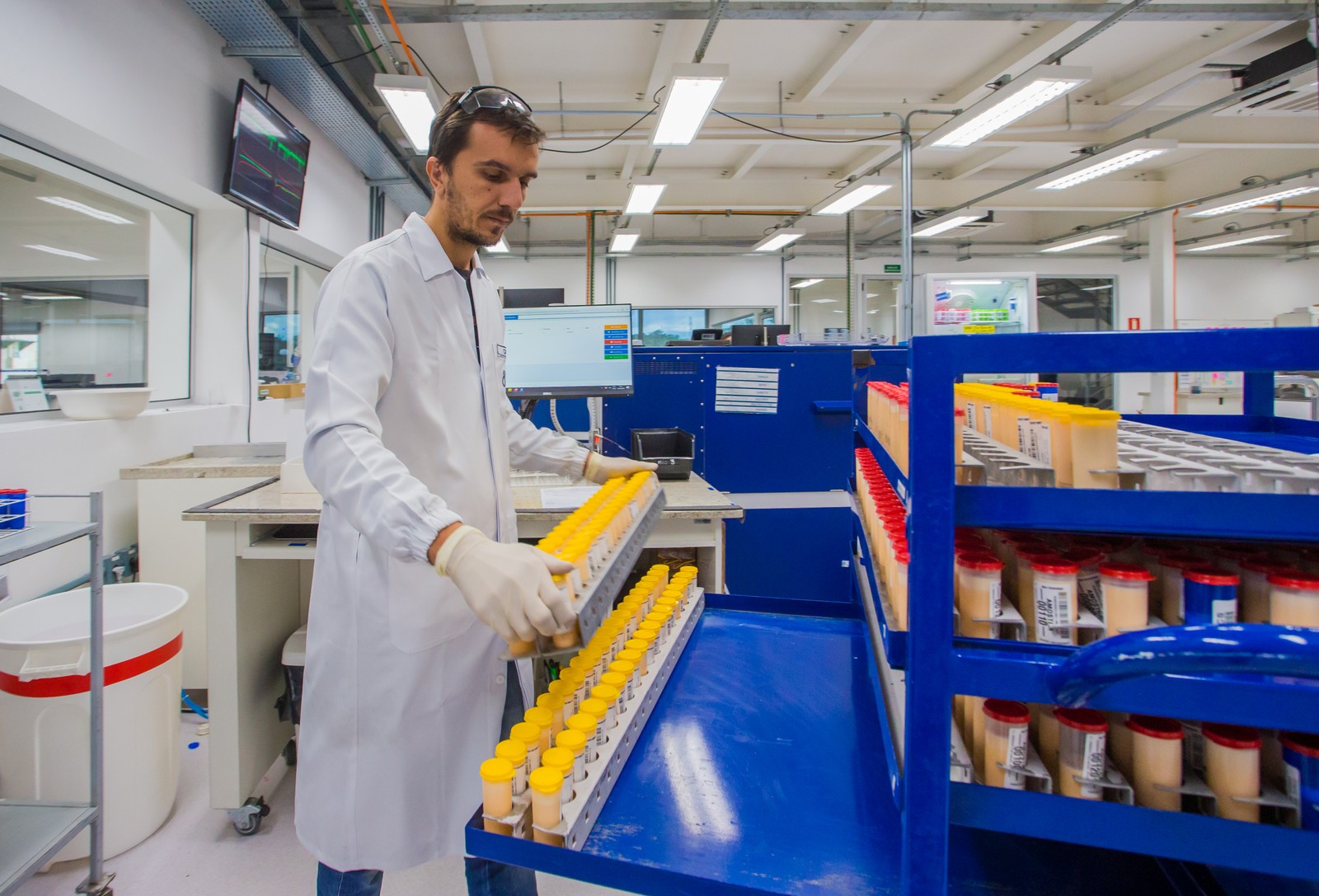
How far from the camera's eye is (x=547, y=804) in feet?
2.26

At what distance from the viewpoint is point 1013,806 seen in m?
0.65

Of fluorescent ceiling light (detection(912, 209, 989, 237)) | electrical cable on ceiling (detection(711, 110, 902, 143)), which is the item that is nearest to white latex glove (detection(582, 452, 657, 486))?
electrical cable on ceiling (detection(711, 110, 902, 143))

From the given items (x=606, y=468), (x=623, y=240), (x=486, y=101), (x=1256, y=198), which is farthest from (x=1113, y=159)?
(x=486, y=101)

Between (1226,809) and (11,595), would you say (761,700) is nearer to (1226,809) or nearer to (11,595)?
(1226,809)

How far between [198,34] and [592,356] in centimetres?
257

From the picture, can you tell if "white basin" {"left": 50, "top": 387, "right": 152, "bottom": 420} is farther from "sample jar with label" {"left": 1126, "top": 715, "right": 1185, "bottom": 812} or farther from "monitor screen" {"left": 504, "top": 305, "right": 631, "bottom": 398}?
"sample jar with label" {"left": 1126, "top": 715, "right": 1185, "bottom": 812}

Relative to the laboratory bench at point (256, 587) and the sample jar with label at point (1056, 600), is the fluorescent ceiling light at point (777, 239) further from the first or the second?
the sample jar with label at point (1056, 600)

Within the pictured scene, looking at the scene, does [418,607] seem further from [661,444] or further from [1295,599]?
[661,444]

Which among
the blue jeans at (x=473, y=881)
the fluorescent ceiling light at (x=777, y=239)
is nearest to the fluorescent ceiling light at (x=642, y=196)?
the fluorescent ceiling light at (x=777, y=239)

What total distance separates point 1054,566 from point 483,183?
3.29 feet

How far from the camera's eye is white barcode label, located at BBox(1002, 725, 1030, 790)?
69cm

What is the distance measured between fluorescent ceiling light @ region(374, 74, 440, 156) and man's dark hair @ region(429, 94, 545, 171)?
2.29 meters

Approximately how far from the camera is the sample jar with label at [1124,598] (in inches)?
26.2

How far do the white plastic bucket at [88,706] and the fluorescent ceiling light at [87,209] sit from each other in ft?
6.60
